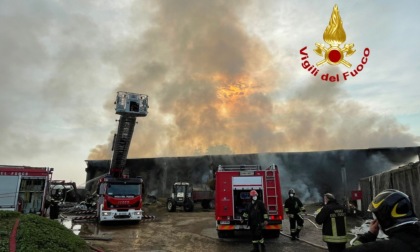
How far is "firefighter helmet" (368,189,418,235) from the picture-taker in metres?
1.85

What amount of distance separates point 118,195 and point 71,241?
8.10 m

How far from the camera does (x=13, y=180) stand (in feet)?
45.6

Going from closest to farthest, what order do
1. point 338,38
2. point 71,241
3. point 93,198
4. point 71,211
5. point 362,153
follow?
point 71,241 < point 338,38 < point 71,211 < point 93,198 < point 362,153

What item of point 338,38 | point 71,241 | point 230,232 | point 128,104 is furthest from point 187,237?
point 338,38

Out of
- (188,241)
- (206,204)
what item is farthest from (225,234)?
(206,204)

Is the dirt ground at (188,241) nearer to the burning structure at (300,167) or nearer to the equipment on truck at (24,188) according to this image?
the equipment on truck at (24,188)

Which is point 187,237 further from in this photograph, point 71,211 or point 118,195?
point 71,211

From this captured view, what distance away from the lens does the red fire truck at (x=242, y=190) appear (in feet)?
35.2

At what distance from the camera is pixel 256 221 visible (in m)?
8.71

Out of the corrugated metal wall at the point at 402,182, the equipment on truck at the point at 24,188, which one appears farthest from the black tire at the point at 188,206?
the corrugated metal wall at the point at 402,182

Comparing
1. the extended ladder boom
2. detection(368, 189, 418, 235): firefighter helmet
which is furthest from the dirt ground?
detection(368, 189, 418, 235): firefighter helmet

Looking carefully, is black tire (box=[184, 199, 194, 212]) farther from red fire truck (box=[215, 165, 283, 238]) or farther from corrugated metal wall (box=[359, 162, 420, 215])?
red fire truck (box=[215, 165, 283, 238])

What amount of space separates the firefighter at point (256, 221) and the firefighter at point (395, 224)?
23.0ft

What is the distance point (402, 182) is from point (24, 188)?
15960mm
